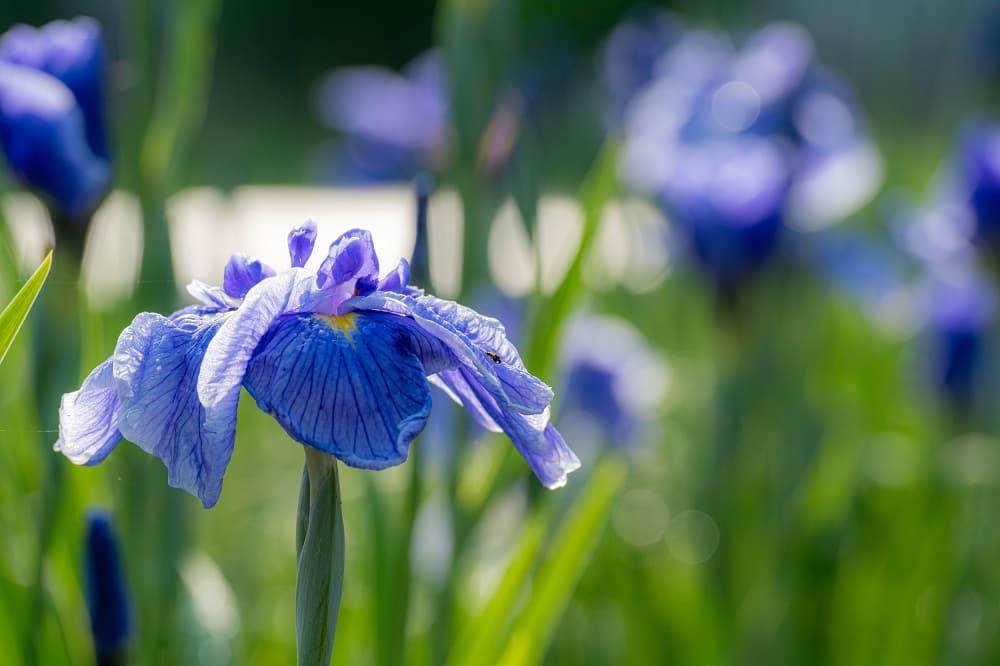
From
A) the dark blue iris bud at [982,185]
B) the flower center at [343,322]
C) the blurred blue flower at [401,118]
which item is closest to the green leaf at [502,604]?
the flower center at [343,322]

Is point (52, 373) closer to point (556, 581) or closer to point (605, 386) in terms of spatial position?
point (556, 581)

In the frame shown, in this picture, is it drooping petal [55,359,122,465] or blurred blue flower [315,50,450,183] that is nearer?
drooping petal [55,359,122,465]

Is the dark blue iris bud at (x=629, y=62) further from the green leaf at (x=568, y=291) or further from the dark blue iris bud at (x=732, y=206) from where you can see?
the green leaf at (x=568, y=291)

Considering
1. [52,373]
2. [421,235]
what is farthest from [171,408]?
[52,373]

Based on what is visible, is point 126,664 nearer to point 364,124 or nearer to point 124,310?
point 124,310

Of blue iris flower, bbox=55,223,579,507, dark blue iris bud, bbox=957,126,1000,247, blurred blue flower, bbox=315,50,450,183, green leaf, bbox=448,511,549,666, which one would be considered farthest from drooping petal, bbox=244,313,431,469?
blurred blue flower, bbox=315,50,450,183

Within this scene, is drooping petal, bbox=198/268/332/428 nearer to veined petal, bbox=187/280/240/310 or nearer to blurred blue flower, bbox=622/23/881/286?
veined petal, bbox=187/280/240/310

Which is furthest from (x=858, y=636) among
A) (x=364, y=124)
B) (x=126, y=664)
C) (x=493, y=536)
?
(x=364, y=124)
